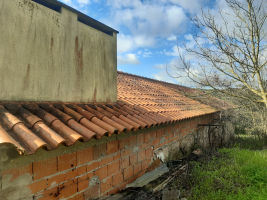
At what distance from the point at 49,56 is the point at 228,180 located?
579 centimetres

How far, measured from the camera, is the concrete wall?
259cm

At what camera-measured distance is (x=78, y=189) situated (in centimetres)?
278

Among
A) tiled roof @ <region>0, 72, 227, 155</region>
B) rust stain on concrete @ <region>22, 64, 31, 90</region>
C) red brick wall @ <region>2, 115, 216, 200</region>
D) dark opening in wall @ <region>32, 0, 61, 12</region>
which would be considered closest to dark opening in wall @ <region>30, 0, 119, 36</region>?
dark opening in wall @ <region>32, 0, 61, 12</region>

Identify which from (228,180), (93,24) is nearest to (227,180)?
(228,180)

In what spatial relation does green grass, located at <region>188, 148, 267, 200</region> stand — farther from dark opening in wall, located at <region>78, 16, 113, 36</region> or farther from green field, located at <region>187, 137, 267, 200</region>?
dark opening in wall, located at <region>78, 16, 113, 36</region>

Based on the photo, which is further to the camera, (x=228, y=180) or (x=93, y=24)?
(x=228, y=180)

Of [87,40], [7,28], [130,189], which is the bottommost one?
[130,189]

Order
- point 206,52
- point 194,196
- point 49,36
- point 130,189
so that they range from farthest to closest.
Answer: point 206,52 < point 194,196 < point 130,189 < point 49,36

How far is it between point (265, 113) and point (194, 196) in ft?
36.9

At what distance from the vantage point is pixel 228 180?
210 inches

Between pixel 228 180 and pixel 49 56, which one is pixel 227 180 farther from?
pixel 49 56

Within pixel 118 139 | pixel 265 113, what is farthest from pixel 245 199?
pixel 265 113

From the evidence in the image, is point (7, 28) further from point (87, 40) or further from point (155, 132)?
point (155, 132)

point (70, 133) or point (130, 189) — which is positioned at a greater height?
point (70, 133)
